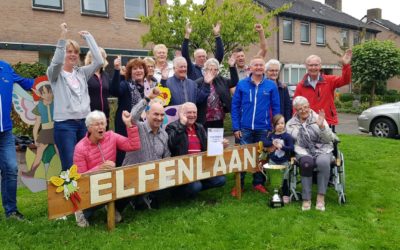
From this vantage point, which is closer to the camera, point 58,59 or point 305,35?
point 58,59

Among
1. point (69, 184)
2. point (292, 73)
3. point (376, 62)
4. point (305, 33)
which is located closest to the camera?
point (69, 184)

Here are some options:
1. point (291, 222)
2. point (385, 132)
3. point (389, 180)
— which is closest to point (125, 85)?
point (291, 222)

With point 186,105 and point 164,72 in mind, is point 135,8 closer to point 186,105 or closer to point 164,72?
point 164,72

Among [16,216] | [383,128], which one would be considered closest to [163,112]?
[16,216]

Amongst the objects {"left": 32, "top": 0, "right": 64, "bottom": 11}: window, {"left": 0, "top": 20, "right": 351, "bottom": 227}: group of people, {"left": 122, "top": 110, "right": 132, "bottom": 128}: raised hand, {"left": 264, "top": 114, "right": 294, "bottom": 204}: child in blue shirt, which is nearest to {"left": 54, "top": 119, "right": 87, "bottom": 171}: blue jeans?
{"left": 0, "top": 20, "right": 351, "bottom": 227}: group of people

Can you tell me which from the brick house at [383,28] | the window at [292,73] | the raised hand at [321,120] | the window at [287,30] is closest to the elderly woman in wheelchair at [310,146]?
the raised hand at [321,120]

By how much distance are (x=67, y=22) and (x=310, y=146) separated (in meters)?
13.6

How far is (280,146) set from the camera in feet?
18.6

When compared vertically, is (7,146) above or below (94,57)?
below

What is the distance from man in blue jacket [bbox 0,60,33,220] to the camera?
4738mm

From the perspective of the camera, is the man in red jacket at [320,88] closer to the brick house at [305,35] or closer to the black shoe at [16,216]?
the black shoe at [16,216]

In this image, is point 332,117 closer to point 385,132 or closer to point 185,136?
point 185,136

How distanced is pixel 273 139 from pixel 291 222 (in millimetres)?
1333

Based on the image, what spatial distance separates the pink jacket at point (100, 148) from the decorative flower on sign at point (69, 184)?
33 centimetres
